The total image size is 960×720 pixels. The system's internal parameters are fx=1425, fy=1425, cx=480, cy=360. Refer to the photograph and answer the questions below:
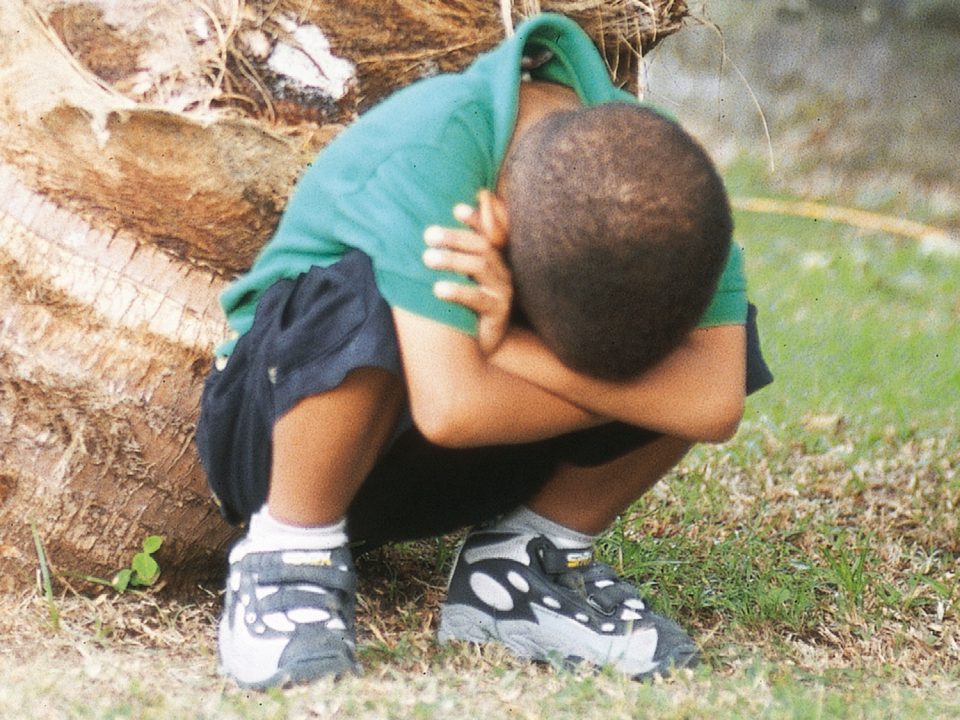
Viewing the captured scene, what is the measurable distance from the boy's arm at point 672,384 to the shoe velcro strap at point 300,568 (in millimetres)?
479

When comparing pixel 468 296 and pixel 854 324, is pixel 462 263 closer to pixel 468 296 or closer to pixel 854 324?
pixel 468 296

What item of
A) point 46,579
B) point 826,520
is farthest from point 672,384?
point 826,520

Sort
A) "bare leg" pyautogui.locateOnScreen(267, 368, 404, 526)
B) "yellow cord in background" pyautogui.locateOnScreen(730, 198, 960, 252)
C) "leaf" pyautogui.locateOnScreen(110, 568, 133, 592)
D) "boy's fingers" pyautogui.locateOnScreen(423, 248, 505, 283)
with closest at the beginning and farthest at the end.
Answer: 1. "boy's fingers" pyautogui.locateOnScreen(423, 248, 505, 283)
2. "bare leg" pyautogui.locateOnScreen(267, 368, 404, 526)
3. "leaf" pyautogui.locateOnScreen(110, 568, 133, 592)
4. "yellow cord in background" pyautogui.locateOnScreen(730, 198, 960, 252)

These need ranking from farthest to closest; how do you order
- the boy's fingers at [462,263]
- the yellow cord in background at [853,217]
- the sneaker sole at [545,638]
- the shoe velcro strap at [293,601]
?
the yellow cord in background at [853,217], the sneaker sole at [545,638], the shoe velcro strap at [293,601], the boy's fingers at [462,263]

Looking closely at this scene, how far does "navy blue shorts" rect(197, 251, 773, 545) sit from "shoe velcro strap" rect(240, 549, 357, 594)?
132mm

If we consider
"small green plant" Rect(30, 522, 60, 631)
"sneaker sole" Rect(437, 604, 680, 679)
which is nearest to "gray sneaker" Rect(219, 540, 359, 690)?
"sneaker sole" Rect(437, 604, 680, 679)

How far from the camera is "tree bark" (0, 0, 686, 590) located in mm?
2764

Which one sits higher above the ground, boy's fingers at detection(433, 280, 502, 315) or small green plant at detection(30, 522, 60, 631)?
boy's fingers at detection(433, 280, 502, 315)

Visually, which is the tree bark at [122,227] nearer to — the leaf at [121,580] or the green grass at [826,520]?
the leaf at [121,580]

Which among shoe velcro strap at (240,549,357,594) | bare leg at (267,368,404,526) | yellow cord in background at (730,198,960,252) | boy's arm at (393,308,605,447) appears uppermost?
boy's arm at (393,308,605,447)

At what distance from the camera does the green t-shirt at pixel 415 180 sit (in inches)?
87.7

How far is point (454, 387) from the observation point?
2193 millimetres

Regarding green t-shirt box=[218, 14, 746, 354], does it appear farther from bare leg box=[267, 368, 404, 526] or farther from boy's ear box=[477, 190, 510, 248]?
bare leg box=[267, 368, 404, 526]

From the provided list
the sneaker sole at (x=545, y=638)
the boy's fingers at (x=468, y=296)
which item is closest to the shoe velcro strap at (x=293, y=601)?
the sneaker sole at (x=545, y=638)
